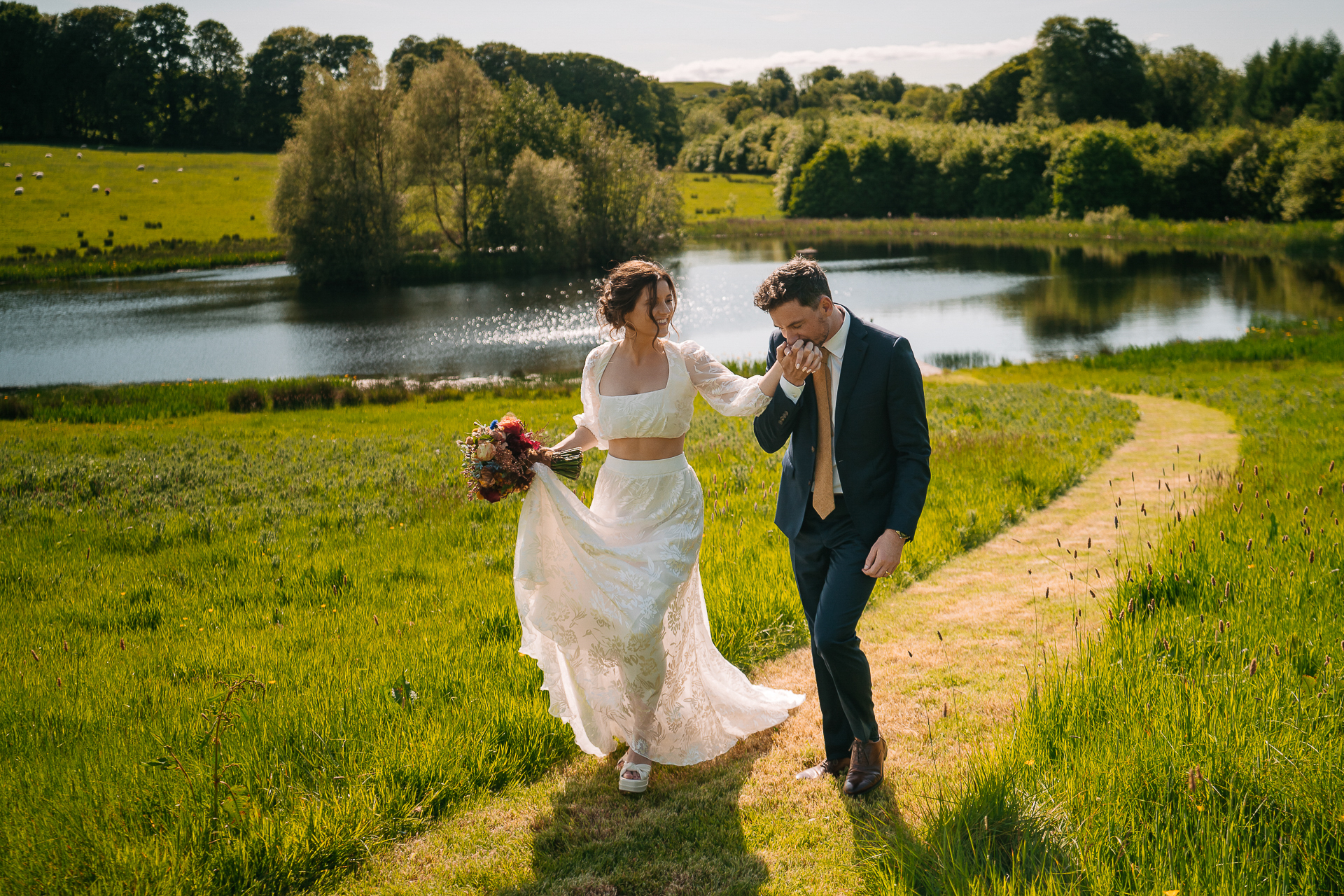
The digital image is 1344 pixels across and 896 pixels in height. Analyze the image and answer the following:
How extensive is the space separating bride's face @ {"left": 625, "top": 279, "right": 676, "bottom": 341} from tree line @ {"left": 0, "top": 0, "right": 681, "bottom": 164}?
5805 cm

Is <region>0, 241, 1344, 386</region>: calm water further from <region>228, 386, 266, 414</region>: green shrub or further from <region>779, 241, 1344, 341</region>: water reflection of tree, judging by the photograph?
<region>228, 386, 266, 414</region>: green shrub

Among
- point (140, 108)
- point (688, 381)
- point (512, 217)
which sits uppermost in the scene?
point (140, 108)

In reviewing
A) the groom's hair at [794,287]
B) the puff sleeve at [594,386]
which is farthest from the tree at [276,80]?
the groom's hair at [794,287]

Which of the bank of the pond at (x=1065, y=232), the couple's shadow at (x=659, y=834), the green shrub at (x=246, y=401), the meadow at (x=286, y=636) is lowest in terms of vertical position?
the green shrub at (x=246, y=401)

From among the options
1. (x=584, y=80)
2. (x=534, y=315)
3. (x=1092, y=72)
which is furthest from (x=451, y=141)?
(x=1092, y=72)

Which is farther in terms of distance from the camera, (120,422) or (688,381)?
(120,422)

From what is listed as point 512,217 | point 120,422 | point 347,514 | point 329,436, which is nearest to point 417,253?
point 512,217

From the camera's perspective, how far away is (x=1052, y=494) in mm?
9633

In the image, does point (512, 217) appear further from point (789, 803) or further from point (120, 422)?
point (789, 803)

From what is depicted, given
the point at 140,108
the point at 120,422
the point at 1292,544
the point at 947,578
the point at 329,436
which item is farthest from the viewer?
the point at 140,108

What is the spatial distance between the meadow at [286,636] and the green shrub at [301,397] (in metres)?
8.69

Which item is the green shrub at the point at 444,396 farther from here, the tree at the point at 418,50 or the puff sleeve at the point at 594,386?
the tree at the point at 418,50

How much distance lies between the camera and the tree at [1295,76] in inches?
3442

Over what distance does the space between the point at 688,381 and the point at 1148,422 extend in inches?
507
